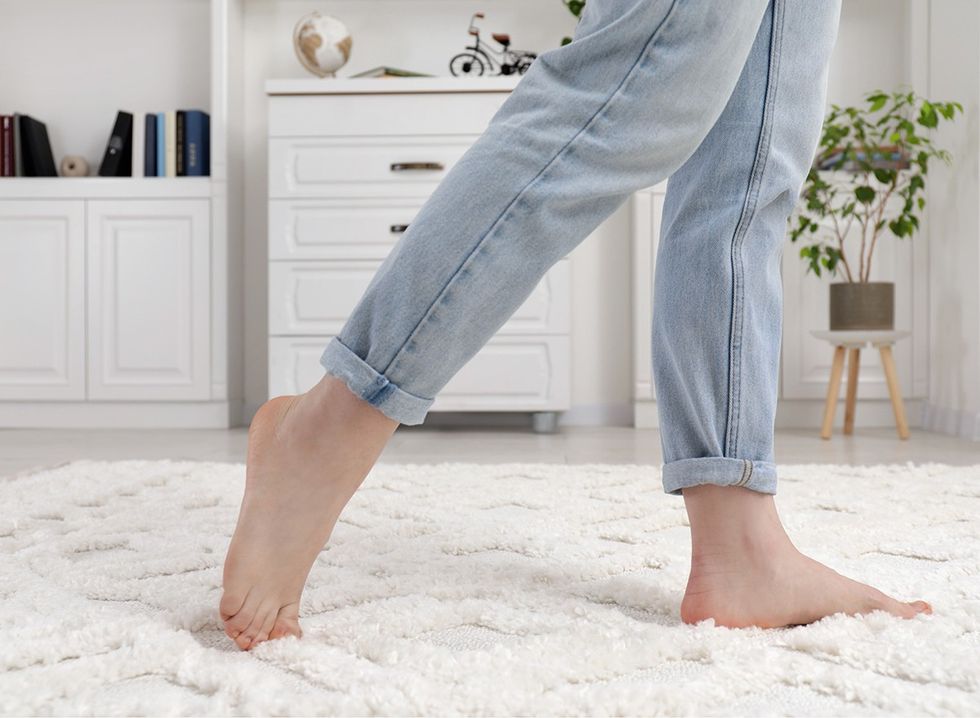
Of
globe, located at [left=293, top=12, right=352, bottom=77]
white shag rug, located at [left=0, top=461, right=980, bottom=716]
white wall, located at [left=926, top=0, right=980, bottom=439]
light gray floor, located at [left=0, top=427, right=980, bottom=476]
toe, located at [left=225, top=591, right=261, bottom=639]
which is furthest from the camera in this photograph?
globe, located at [left=293, top=12, right=352, bottom=77]

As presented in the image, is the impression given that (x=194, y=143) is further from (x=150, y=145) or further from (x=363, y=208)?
(x=363, y=208)

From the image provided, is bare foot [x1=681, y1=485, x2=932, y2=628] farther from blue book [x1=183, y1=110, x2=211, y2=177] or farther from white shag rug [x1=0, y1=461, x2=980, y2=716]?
blue book [x1=183, y1=110, x2=211, y2=177]

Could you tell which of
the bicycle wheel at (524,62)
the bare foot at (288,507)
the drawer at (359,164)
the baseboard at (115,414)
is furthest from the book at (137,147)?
the bare foot at (288,507)

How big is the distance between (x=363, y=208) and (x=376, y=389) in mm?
2167

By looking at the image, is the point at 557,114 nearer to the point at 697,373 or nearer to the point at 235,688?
the point at 697,373

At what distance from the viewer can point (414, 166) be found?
8.70ft

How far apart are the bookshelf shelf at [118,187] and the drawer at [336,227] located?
0.37m

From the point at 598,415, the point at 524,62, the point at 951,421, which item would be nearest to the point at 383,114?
the point at 524,62

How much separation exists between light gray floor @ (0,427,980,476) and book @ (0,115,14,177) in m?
0.85

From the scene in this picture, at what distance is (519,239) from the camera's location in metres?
0.58

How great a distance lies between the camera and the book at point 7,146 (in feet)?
9.75

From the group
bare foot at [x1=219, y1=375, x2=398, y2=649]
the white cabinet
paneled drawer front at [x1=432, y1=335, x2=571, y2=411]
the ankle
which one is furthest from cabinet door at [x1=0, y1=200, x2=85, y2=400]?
the ankle

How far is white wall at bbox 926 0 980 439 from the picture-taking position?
2566 millimetres

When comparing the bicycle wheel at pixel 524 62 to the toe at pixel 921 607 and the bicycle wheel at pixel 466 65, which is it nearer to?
the bicycle wheel at pixel 466 65
